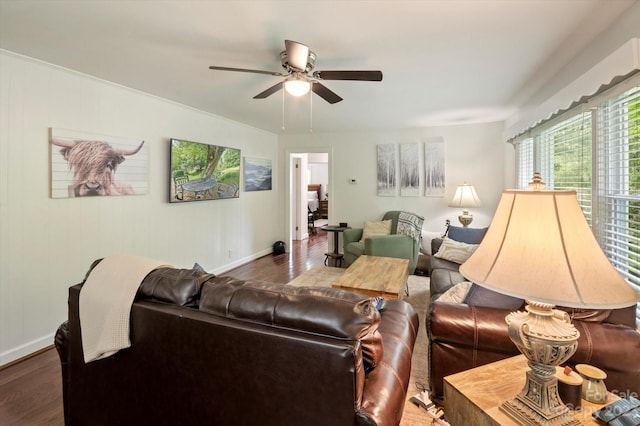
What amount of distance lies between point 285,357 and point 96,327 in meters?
0.96

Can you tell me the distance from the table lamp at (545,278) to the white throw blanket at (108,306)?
4.77 ft

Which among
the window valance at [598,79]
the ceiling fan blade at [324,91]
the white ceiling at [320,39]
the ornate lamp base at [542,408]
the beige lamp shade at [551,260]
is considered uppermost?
the white ceiling at [320,39]

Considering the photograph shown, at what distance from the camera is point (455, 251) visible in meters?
3.32

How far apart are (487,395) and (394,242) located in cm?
319

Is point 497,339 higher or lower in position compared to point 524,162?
lower

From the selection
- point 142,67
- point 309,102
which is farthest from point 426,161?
point 142,67

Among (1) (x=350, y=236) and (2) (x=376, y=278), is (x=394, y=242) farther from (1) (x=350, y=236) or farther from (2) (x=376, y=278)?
(2) (x=376, y=278)

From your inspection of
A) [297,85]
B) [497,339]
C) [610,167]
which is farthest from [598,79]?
[297,85]

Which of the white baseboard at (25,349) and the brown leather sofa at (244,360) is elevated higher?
the brown leather sofa at (244,360)

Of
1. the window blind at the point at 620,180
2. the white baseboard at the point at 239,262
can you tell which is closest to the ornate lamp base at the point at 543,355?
the window blind at the point at 620,180

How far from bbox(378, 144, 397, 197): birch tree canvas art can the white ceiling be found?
6.82ft

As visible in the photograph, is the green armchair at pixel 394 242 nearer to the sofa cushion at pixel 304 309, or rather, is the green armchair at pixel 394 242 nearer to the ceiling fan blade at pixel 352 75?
the ceiling fan blade at pixel 352 75

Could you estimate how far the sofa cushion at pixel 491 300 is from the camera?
68.9 inches

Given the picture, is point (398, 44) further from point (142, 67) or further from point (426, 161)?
point (426, 161)
